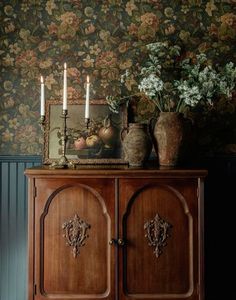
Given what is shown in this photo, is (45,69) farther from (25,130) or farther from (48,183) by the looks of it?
(48,183)

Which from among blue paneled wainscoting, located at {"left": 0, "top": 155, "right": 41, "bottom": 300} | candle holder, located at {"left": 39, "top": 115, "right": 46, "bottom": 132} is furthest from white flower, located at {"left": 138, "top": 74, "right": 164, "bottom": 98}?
blue paneled wainscoting, located at {"left": 0, "top": 155, "right": 41, "bottom": 300}

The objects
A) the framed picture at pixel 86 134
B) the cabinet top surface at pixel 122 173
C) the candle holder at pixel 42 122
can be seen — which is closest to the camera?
the cabinet top surface at pixel 122 173

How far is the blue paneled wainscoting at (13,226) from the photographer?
2336 millimetres

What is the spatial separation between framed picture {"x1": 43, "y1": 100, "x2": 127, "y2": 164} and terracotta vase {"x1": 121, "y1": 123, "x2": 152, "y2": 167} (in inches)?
9.9

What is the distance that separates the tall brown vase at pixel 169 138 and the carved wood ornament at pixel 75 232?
563 mm

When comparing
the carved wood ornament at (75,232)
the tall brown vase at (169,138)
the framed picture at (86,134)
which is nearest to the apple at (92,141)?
the framed picture at (86,134)

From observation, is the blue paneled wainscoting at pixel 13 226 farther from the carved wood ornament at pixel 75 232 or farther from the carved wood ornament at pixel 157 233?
the carved wood ornament at pixel 157 233

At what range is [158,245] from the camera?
72.4 inches

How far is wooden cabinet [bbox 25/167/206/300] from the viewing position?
1.84 metres

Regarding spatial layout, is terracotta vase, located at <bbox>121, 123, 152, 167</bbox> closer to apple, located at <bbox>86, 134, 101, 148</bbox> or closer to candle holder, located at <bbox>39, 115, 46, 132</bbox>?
apple, located at <bbox>86, 134, 101, 148</bbox>

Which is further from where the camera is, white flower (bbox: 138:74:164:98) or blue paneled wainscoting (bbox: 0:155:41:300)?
blue paneled wainscoting (bbox: 0:155:41:300)

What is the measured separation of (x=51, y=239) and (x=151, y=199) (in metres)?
0.56

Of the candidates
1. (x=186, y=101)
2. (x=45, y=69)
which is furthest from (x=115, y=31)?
(x=186, y=101)

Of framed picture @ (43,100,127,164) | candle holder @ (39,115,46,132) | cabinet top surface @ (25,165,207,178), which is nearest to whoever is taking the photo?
cabinet top surface @ (25,165,207,178)
